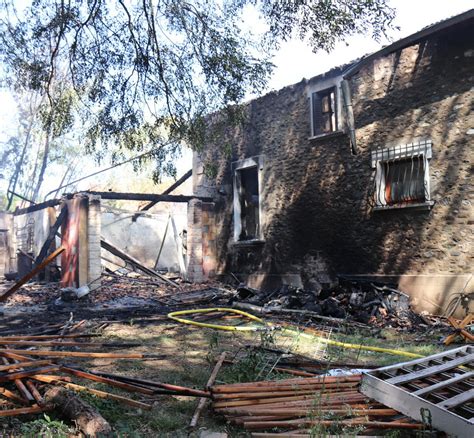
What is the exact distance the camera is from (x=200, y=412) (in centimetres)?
364

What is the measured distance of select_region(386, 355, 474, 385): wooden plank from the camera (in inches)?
140

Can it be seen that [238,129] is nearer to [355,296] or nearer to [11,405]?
[355,296]

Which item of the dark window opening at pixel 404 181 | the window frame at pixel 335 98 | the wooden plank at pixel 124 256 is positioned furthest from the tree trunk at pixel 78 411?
the wooden plank at pixel 124 256

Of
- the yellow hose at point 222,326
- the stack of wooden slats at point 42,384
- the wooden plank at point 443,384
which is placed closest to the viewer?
the wooden plank at point 443,384

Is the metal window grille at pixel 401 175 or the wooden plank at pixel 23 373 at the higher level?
the metal window grille at pixel 401 175

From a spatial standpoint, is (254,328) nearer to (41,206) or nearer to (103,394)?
(103,394)

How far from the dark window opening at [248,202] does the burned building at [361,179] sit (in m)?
0.03

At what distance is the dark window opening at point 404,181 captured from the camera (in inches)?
394

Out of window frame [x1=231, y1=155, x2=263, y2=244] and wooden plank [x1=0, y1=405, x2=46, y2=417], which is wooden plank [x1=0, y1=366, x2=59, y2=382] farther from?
window frame [x1=231, y1=155, x2=263, y2=244]

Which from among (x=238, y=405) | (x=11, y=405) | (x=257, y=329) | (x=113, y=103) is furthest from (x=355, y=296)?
(x=11, y=405)

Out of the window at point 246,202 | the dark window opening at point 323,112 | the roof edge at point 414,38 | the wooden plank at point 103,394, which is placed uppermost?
the roof edge at point 414,38

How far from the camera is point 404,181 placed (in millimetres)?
10312

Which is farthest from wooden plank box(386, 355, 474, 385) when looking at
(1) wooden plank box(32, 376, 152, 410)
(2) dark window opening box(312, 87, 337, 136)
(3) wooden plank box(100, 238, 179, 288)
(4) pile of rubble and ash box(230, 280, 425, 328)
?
(3) wooden plank box(100, 238, 179, 288)

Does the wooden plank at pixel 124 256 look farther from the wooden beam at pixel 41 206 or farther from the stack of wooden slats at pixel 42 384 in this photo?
the stack of wooden slats at pixel 42 384
